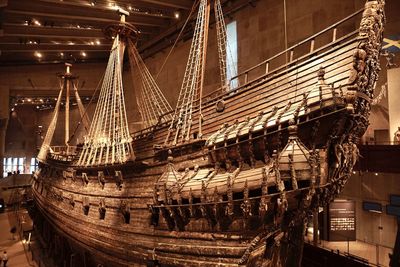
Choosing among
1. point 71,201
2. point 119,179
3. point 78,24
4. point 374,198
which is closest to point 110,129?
point 119,179

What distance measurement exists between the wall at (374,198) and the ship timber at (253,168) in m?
3.64

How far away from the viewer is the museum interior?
3828mm

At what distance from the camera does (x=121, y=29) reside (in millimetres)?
9367

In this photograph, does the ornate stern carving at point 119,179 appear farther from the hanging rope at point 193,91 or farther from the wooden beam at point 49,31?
the wooden beam at point 49,31

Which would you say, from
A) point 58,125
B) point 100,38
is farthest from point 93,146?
point 58,125

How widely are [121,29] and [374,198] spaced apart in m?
8.40

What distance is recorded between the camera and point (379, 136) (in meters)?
7.42

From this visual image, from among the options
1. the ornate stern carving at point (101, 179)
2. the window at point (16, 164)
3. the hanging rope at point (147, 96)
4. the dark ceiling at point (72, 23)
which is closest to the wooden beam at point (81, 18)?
the dark ceiling at point (72, 23)

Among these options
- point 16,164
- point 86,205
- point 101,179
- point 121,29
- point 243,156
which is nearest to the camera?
point 243,156

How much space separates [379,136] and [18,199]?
18.4 metres

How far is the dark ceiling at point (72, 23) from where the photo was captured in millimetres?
12445

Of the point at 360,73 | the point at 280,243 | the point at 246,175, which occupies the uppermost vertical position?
the point at 360,73

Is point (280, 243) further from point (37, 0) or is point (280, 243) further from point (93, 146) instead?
point (37, 0)

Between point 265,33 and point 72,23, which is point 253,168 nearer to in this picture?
point 265,33
